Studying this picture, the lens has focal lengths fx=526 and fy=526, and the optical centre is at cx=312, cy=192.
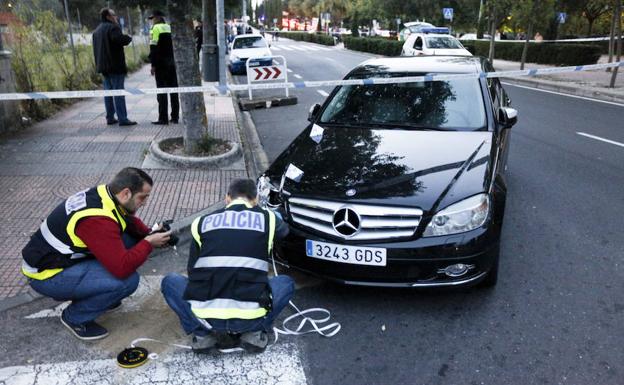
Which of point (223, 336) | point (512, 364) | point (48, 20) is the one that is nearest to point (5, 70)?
point (48, 20)

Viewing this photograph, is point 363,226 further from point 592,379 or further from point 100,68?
point 100,68

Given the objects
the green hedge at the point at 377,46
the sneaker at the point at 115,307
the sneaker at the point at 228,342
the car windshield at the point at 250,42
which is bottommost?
the green hedge at the point at 377,46

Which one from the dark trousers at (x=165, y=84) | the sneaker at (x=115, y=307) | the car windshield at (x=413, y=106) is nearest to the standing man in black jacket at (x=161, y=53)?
the dark trousers at (x=165, y=84)

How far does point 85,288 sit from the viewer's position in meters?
3.17

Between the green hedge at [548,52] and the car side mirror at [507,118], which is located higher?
the car side mirror at [507,118]

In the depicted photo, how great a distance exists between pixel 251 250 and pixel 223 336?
66 centimetres

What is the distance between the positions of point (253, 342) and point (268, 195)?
122 cm

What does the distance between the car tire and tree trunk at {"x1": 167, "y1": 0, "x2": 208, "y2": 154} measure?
447cm

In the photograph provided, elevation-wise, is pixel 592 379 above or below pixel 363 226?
below

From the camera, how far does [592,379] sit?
2.90 metres

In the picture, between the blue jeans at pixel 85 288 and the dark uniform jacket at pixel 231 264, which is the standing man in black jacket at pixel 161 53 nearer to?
the blue jeans at pixel 85 288

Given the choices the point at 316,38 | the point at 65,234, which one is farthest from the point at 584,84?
the point at 316,38

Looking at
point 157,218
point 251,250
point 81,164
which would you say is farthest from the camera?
point 81,164

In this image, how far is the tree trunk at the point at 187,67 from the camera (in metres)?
6.63
